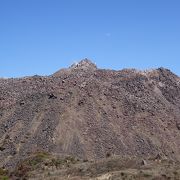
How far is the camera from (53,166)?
193ft

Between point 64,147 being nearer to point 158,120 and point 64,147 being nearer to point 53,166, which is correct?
point 158,120

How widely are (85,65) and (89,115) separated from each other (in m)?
32.8

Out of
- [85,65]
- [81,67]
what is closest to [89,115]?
[81,67]

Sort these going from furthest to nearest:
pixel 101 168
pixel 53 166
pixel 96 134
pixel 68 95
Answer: pixel 68 95, pixel 96 134, pixel 53 166, pixel 101 168

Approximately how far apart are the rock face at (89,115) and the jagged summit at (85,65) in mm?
3459

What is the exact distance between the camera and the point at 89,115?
11031 cm

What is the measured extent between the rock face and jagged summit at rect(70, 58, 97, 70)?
3.46 meters

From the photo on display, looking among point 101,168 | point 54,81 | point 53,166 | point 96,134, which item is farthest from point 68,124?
point 101,168

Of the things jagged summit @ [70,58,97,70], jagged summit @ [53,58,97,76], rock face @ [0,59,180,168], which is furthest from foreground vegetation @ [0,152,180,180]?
jagged summit @ [70,58,97,70]

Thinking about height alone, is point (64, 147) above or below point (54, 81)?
below

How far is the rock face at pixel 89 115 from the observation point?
331 feet

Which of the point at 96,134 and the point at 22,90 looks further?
the point at 22,90

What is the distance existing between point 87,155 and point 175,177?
179 ft

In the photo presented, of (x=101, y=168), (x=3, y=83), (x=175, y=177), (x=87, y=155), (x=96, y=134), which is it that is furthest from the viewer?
(x=3, y=83)
